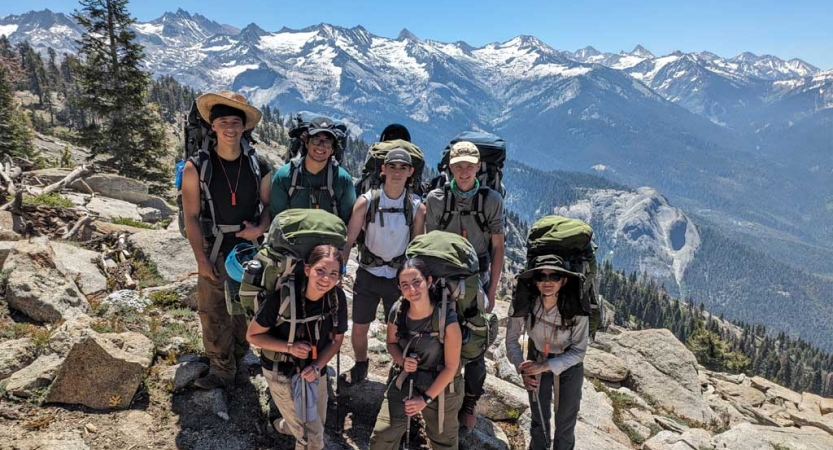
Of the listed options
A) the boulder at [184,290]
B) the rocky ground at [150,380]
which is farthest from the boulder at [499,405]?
the boulder at [184,290]

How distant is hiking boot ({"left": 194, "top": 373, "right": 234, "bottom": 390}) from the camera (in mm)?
6223

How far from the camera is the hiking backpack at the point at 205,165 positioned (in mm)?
5625

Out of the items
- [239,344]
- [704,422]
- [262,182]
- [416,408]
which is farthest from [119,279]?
[704,422]

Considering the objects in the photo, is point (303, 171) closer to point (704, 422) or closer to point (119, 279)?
point (119, 279)

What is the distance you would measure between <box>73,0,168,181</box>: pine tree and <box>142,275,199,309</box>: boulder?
66.4 ft

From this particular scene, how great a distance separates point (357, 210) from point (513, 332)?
2.76m

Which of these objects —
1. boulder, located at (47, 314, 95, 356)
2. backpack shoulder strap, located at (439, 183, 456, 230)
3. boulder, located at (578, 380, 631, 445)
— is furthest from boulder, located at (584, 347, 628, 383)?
boulder, located at (47, 314, 95, 356)

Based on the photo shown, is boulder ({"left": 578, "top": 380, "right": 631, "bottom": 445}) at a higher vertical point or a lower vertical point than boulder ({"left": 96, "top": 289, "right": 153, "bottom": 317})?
lower

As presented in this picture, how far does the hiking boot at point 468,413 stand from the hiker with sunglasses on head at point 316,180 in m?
3.12

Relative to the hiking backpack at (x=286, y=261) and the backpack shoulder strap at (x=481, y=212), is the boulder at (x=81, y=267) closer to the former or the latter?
the hiking backpack at (x=286, y=261)

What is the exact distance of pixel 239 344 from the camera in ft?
21.9

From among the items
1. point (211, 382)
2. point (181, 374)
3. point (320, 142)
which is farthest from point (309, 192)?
point (181, 374)

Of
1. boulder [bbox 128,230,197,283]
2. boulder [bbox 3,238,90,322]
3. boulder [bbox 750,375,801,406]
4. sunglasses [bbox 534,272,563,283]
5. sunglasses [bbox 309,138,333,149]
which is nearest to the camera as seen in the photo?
sunglasses [bbox 534,272,563,283]

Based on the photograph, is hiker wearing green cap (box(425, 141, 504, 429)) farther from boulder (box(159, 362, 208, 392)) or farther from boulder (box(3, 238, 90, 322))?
boulder (box(3, 238, 90, 322))
